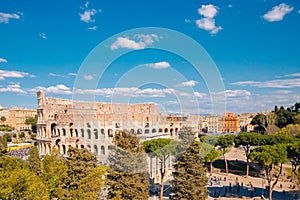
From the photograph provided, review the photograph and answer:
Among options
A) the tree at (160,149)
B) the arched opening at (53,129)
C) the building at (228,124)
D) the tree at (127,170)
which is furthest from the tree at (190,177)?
the building at (228,124)

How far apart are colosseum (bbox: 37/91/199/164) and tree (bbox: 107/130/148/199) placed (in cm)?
2164

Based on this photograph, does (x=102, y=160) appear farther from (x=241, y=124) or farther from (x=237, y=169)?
(x=241, y=124)

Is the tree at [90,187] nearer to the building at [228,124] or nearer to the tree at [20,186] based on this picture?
the tree at [20,186]

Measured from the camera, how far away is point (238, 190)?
24.0 metres

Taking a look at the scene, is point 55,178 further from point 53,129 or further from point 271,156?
point 53,129

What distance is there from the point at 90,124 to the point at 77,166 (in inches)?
1085

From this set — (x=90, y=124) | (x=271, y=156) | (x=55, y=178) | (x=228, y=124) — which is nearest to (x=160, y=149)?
(x=271, y=156)

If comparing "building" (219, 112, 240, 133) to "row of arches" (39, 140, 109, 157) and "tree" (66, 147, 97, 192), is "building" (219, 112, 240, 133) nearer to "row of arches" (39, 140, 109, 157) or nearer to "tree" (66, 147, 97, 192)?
"row of arches" (39, 140, 109, 157)

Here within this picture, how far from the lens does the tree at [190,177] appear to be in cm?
1638

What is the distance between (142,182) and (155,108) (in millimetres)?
→ 44410

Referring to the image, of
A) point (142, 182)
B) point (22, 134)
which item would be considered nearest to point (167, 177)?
point (142, 182)

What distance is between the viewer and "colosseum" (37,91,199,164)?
4159 centimetres

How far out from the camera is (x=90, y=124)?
42531mm

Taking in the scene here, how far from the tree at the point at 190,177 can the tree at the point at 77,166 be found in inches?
223
